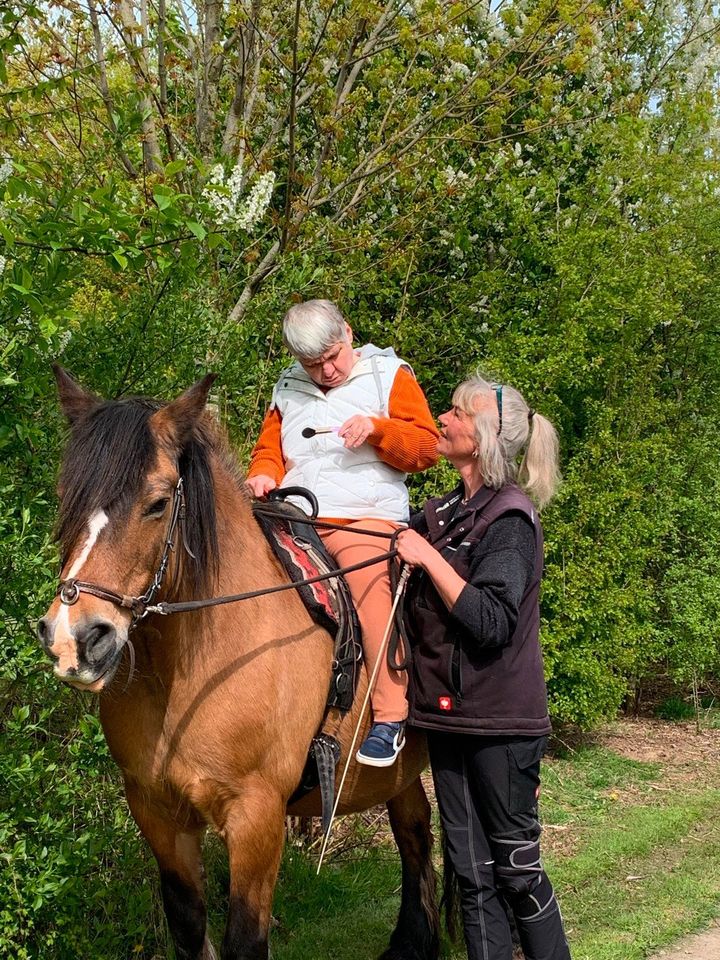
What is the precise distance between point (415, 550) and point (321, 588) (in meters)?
0.38

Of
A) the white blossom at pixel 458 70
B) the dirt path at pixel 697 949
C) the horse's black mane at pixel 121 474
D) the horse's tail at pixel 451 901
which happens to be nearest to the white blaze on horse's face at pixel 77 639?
the horse's black mane at pixel 121 474

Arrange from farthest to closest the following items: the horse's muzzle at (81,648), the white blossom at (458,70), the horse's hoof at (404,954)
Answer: the white blossom at (458,70) < the horse's hoof at (404,954) < the horse's muzzle at (81,648)

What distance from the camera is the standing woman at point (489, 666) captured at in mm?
3564

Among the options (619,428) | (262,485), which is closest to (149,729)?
(262,485)

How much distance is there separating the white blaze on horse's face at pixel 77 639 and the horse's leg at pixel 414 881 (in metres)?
2.38

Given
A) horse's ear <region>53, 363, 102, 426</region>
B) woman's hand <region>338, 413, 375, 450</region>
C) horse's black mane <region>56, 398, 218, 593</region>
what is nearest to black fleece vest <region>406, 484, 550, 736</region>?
woman's hand <region>338, 413, 375, 450</region>

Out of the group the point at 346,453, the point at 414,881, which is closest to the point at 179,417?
the point at 346,453

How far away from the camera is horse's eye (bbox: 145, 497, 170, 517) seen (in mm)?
2992

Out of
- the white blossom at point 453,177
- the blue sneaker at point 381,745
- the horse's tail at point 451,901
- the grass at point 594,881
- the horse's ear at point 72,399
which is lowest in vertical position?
the grass at point 594,881

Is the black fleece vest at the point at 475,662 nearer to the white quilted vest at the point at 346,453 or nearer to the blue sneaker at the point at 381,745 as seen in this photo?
the blue sneaker at the point at 381,745

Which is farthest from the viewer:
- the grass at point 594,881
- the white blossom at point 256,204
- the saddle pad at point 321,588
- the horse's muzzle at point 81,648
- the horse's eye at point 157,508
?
the grass at point 594,881

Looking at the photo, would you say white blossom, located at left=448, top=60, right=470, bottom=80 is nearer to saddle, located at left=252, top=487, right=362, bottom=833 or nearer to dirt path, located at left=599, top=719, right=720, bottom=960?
saddle, located at left=252, top=487, right=362, bottom=833

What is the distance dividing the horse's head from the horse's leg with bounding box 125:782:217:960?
0.92m

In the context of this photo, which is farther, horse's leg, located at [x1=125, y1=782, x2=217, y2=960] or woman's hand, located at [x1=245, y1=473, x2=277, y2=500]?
woman's hand, located at [x1=245, y1=473, x2=277, y2=500]
